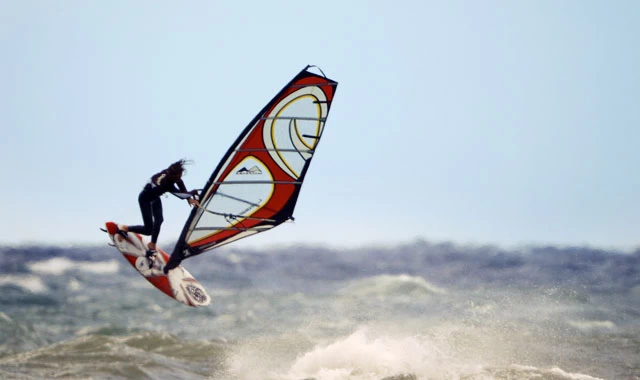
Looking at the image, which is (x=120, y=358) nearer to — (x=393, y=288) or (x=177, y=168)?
(x=177, y=168)

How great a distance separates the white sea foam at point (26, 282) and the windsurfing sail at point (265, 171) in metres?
6.71

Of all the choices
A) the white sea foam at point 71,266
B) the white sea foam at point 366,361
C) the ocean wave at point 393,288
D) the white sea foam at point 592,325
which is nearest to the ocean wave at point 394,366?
the white sea foam at point 366,361

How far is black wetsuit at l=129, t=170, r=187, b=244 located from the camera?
746 cm

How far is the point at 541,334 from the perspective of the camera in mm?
11484

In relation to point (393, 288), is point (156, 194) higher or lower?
higher

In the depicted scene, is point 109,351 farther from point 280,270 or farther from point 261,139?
point 280,270

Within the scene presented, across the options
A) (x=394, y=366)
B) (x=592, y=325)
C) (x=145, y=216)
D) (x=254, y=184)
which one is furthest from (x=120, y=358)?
(x=592, y=325)

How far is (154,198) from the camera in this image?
24.9 ft

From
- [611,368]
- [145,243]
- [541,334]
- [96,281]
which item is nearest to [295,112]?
[145,243]

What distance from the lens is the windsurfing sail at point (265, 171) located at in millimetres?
7625

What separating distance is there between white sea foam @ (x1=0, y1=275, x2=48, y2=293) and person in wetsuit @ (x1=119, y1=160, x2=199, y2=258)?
675 cm

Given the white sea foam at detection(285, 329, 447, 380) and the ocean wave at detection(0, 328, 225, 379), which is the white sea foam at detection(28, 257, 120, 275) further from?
the white sea foam at detection(285, 329, 447, 380)

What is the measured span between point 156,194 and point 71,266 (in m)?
10.5

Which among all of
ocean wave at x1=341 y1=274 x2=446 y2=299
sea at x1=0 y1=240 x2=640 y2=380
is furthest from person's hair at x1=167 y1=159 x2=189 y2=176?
ocean wave at x1=341 y1=274 x2=446 y2=299
